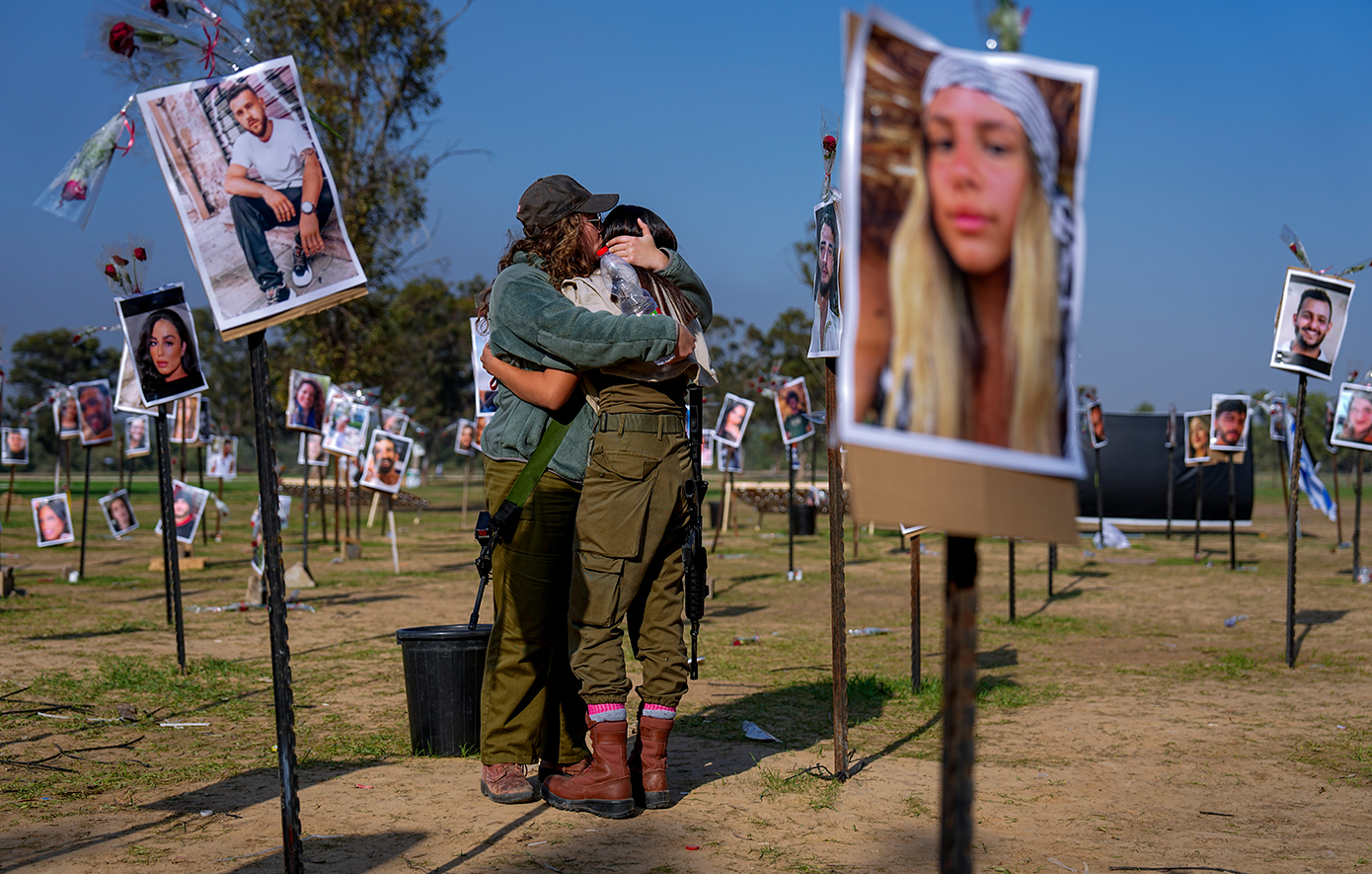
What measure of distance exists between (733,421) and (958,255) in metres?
14.9

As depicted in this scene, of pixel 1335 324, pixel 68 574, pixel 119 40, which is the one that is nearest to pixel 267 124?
pixel 119 40

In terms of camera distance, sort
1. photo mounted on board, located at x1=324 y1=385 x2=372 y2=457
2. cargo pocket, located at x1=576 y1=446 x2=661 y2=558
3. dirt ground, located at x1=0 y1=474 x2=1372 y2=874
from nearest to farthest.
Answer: dirt ground, located at x1=0 y1=474 x2=1372 y2=874, cargo pocket, located at x1=576 y1=446 x2=661 y2=558, photo mounted on board, located at x1=324 y1=385 x2=372 y2=457

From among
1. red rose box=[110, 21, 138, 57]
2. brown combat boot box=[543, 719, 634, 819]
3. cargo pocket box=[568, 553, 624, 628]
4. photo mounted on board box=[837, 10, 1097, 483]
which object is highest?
red rose box=[110, 21, 138, 57]

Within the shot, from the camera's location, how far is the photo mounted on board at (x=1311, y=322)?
22.1 ft

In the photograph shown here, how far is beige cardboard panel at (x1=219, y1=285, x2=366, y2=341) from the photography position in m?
2.35

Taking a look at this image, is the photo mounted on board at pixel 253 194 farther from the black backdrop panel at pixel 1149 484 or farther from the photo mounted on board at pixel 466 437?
the black backdrop panel at pixel 1149 484

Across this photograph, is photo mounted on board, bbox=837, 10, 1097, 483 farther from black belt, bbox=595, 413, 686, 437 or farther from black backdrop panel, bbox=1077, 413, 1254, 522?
black backdrop panel, bbox=1077, 413, 1254, 522

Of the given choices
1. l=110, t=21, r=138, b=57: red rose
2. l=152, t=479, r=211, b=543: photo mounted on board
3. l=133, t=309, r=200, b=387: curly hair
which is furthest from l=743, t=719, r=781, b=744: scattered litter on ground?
l=152, t=479, r=211, b=543: photo mounted on board

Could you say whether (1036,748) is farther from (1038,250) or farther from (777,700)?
(1038,250)

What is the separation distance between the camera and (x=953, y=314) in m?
1.51

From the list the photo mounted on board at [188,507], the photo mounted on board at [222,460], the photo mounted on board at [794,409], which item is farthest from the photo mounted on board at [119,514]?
the photo mounted on board at [794,409]

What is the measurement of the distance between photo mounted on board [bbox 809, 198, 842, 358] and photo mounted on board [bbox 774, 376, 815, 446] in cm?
1032

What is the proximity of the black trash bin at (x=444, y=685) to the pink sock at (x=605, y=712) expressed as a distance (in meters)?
0.77

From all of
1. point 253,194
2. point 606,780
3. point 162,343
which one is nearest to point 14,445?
point 162,343
